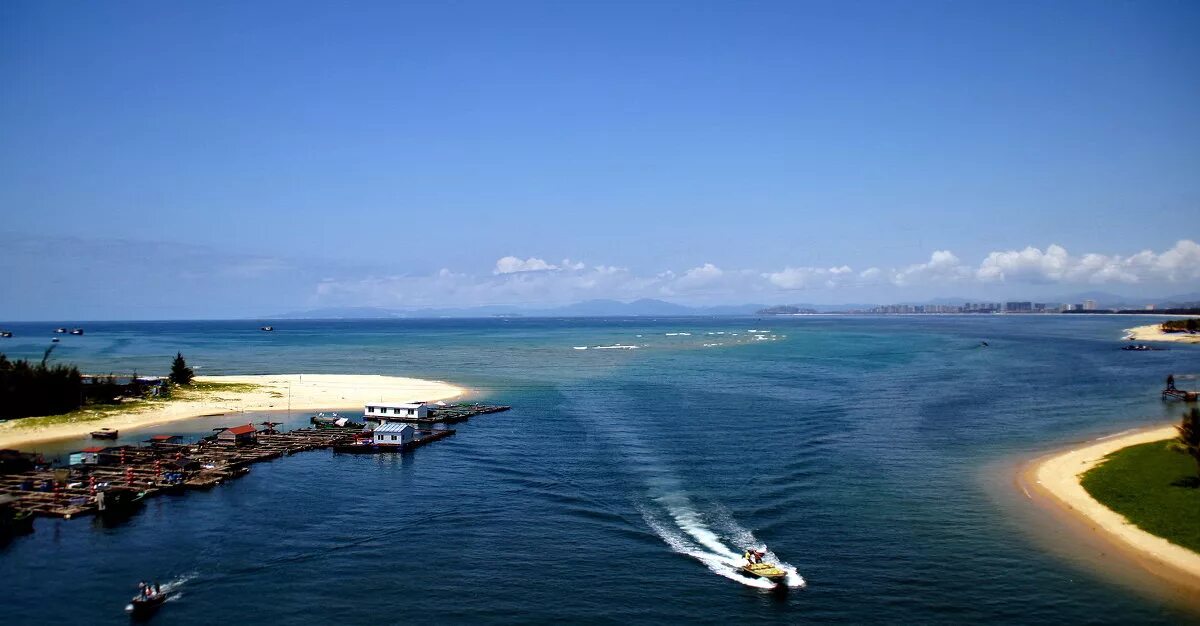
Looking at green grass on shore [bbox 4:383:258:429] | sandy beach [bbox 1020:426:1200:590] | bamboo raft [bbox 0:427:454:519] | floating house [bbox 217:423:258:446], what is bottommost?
sandy beach [bbox 1020:426:1200:590]

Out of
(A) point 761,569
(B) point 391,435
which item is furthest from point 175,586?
(B) point 391,435

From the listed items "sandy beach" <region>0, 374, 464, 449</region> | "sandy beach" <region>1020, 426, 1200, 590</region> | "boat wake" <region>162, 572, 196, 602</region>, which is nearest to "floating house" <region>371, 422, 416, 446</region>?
"sandy beach" <region>0, 374, 464, 449</region>

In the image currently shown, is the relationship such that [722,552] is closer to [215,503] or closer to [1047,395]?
[215,503]

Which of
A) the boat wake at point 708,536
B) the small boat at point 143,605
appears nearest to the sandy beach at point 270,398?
the small boat at point 143,605

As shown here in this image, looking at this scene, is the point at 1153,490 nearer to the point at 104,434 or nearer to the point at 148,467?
the point at 148,467

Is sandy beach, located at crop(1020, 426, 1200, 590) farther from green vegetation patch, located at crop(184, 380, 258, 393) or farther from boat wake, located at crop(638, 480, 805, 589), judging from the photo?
green vegetation patch, located at crop(184, 380, 258, 393)

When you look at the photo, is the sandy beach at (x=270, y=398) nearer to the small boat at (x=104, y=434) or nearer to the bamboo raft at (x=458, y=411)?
the small boat at (x=104, y=434)

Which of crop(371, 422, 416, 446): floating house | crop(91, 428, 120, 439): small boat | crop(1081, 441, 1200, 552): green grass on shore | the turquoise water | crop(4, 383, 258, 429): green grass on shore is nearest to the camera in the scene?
the turquoise water
